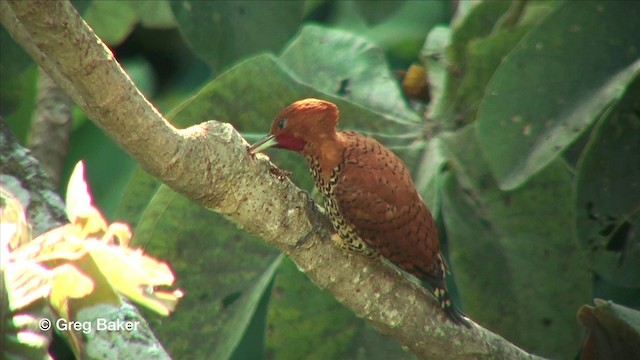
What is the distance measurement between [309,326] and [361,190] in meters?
0.40

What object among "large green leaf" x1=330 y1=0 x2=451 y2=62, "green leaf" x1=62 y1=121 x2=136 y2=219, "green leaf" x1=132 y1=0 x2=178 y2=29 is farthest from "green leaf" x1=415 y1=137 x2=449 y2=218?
"large green leaf" x1=330 y1=0 x2=451 y2=62

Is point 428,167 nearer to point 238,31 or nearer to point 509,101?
point 509,101

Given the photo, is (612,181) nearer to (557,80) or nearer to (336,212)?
(557,80)

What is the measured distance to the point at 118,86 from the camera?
900 mm

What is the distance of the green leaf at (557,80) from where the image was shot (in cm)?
148

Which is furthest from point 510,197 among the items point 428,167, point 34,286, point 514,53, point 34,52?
point 34,286

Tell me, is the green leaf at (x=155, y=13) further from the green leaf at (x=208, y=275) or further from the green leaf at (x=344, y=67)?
the green leaf at (x=208, y=275)

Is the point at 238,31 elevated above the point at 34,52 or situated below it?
below

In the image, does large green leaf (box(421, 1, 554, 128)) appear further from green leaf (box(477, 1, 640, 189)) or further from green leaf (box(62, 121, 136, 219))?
green leaf (box(62, 121, 136, 219))

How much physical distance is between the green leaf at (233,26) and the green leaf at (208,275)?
354 millimetres

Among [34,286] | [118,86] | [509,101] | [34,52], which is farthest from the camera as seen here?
[509,101]

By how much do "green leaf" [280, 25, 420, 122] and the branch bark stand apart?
57cm

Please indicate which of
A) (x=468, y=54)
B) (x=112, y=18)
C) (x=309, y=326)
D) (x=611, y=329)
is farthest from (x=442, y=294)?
(x=112, y=18)

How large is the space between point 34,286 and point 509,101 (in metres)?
0.91
